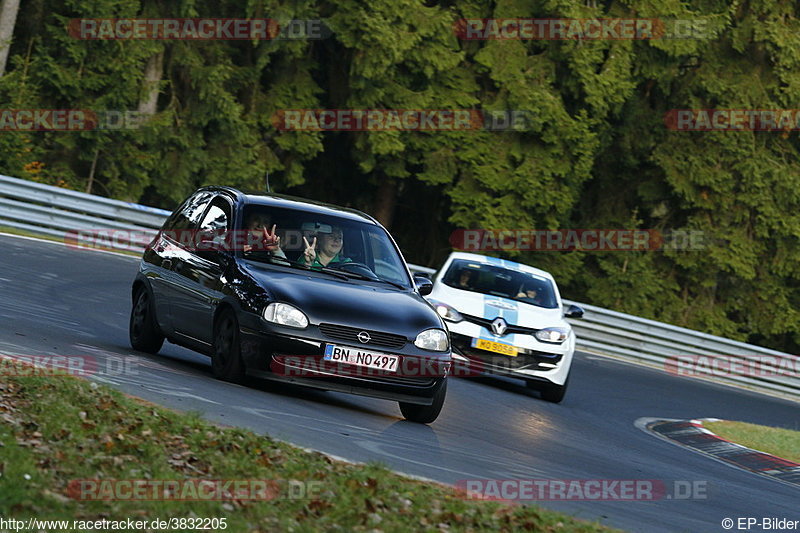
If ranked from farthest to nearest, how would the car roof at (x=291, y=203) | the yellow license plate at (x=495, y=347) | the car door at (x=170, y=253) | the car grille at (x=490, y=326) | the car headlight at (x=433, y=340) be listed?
the car grille at (x=490, y=326) < the yellow license plate at (x=495, y=347) < the car door at (x=170, y=253) < the car roof at (x=291, y=203) < the car headlight at (x=433, y=340)

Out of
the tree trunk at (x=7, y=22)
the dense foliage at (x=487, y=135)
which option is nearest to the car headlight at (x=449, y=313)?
the dense foliage at (x=487, y=135)

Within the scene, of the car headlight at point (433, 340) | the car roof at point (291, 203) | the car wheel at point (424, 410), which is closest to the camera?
the car headlight at point (433, 340)

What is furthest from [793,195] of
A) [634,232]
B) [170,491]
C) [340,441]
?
[170,491]

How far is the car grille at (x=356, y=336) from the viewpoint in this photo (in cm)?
1099

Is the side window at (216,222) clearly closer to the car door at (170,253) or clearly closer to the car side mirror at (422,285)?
the car door at (170,253)

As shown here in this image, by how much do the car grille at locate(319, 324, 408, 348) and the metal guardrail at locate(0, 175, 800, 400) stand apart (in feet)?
47.9

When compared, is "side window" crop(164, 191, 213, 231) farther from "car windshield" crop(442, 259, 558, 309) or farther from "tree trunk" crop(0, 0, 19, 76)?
"tree trunk" crop(0, 0, 19, 76)

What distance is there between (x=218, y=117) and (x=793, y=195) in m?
15.2

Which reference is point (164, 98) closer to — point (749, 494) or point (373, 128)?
point (373, 128)

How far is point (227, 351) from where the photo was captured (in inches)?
455

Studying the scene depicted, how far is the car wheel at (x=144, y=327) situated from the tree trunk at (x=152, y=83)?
62.9 feet

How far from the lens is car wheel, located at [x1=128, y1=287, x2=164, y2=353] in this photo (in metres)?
13.0

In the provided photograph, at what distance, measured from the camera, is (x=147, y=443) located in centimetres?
800

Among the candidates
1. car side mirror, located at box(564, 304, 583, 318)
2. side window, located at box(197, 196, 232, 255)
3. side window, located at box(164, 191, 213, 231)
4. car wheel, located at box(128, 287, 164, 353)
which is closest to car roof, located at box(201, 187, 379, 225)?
side window, located at box(197, 196, 232, 255)
